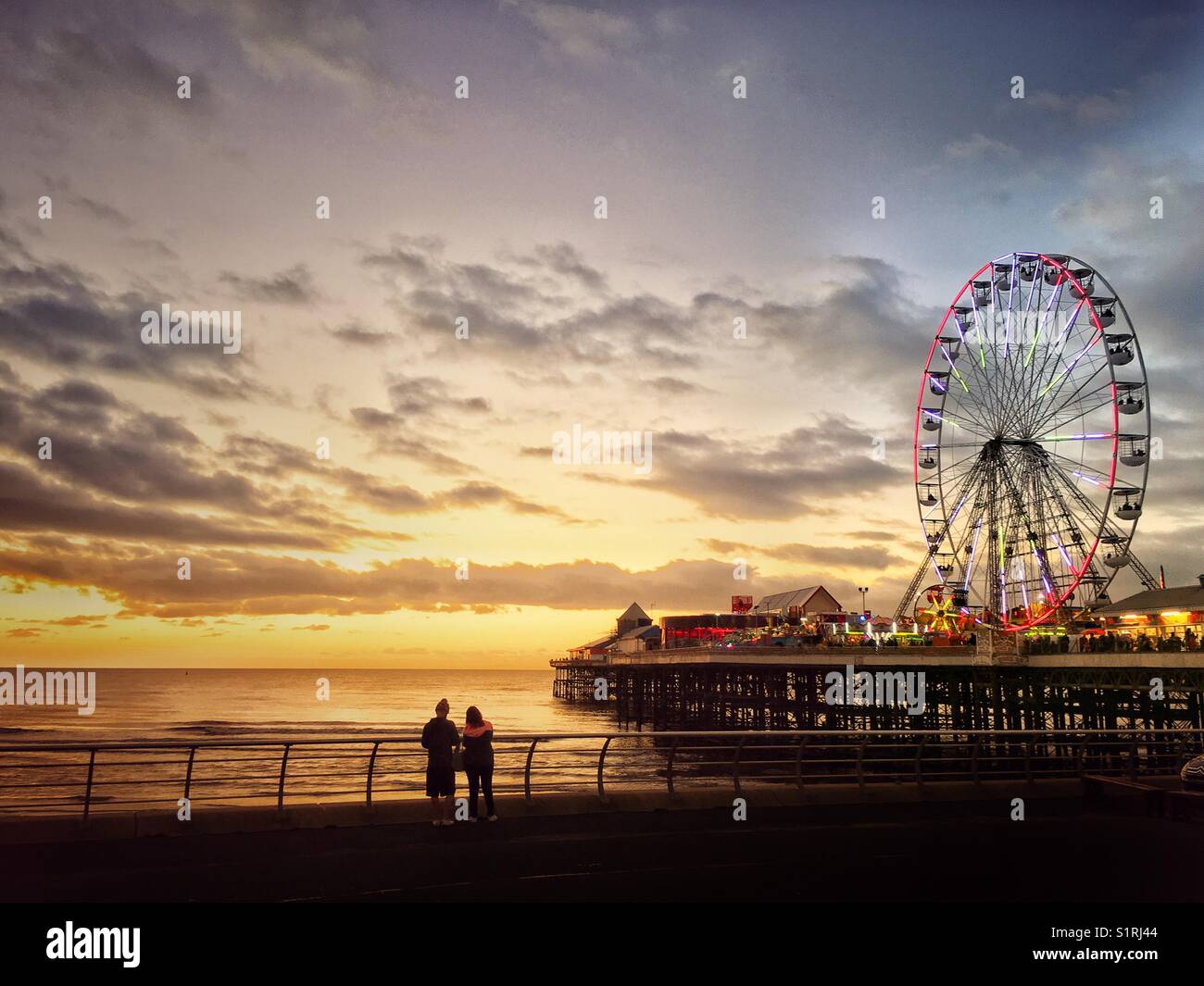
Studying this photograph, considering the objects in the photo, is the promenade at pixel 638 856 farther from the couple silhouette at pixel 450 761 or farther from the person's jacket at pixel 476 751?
the person's jacket at pixel 476 751

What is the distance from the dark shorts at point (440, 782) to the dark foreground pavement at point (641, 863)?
1.85ft

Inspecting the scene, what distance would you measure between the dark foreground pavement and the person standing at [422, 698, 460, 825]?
311mm

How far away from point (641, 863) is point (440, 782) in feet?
13.2

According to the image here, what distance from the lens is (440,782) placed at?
15.4 m

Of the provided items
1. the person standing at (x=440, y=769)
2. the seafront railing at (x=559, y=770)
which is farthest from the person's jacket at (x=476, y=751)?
the seafront railing at (x=559, y=770)

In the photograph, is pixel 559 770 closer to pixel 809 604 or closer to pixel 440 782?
pixel 440 782

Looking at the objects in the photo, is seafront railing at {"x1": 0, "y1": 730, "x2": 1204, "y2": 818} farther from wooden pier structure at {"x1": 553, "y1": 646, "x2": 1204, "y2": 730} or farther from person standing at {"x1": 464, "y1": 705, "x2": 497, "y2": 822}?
person standing at {"x1": 464, "y1": 705, "x2": 497, "y2": 822}

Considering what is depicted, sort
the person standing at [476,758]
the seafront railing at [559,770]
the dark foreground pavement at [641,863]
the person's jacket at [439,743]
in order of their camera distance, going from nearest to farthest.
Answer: the dark foreground pavement at [641,863] → the person's jacket at [439,743] → the person standing at [476,758] → the seafront railing at [559,770]

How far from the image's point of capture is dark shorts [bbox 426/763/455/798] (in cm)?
1544

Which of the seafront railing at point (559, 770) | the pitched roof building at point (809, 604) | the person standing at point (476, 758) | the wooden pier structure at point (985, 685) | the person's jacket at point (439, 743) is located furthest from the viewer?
the pitched roof building at point (809, 604)

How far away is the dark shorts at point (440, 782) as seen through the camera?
15438 mm
